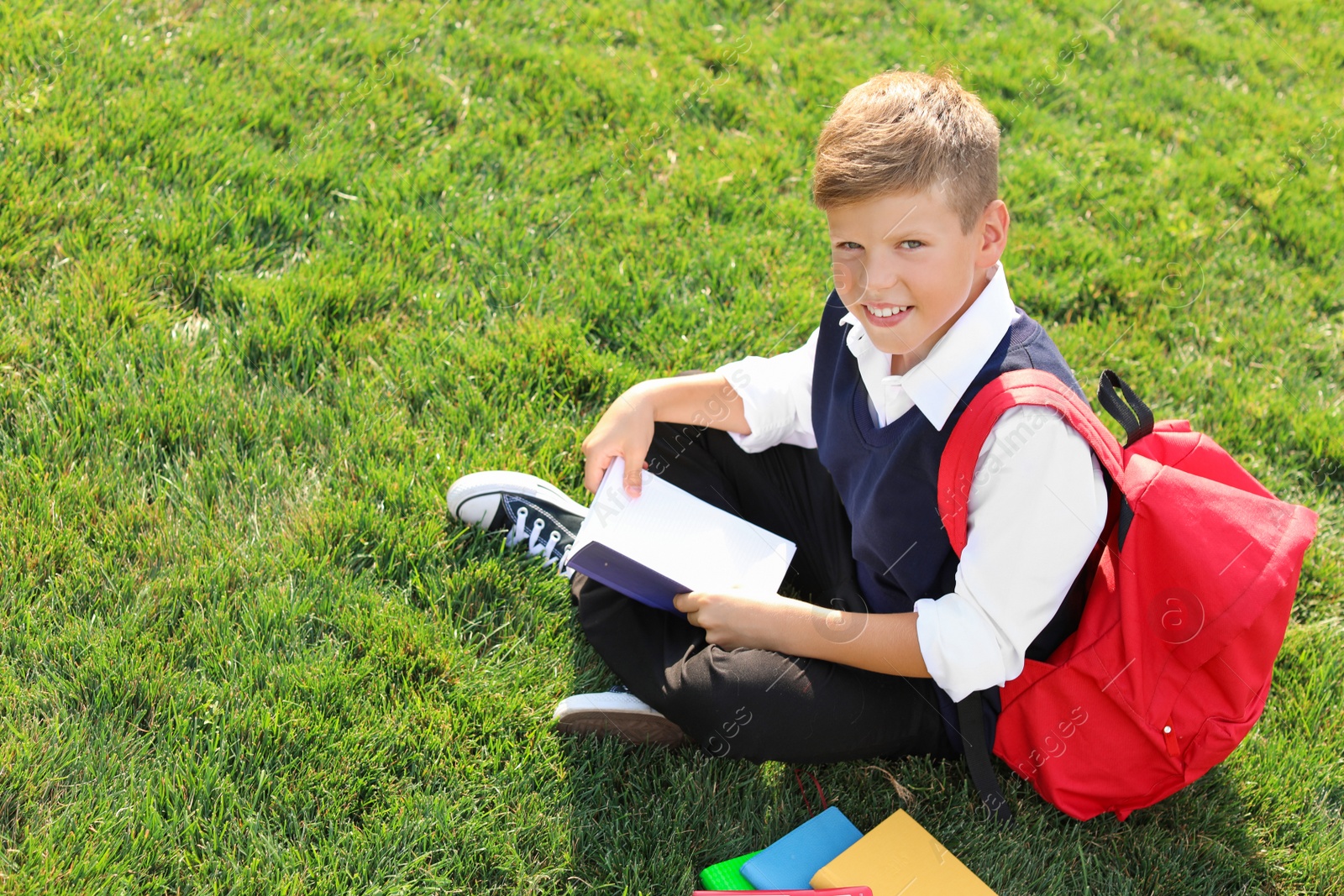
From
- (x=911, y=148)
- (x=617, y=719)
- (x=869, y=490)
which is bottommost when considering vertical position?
(x=617, y=719)

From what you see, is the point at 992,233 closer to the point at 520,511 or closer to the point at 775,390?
the point at 775,390

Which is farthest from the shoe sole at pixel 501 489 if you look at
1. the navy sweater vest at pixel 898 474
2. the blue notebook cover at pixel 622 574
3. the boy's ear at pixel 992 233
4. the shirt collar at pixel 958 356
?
the boy's ear at pixel 992 233

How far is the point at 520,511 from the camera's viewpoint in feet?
8.13

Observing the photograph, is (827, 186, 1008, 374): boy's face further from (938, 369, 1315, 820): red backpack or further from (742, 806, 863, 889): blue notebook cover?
(742, 806, 863, 889): blue notebook cover

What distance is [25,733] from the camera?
6.46 ft

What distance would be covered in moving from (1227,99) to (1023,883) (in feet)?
12.6

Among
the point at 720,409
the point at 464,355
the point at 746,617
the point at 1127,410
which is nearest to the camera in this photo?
the point at 1127,410

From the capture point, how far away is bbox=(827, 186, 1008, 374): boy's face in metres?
1.85

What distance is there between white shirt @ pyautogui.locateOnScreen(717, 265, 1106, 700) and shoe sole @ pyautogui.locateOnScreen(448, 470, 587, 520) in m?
0.88

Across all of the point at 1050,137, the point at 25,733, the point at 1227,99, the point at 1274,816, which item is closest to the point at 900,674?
the point at 1274,816

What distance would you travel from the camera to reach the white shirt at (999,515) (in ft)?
5.80

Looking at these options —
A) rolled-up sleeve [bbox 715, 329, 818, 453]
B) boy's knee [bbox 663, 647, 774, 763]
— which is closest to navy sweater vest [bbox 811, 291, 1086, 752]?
rolled-up sleeve [bbox 715, 329, 818, 453]

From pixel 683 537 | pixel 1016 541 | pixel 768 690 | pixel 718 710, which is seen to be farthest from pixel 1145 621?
pixel 683 537

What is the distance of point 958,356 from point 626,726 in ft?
3.52
